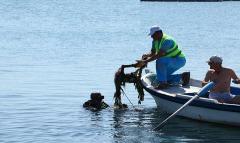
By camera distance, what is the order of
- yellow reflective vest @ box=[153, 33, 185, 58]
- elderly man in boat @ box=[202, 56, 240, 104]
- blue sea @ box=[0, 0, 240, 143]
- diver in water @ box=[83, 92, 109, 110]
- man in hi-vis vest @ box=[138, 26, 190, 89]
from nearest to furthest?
elderly man in boat @ box=[202, 56, 240, 104] → blue sea @ box=[0, 0, 240, 143] → man in hi-vis vest @ box=[138, 26, 190, 89] → yellow reflective vest @ box=[153, 33, 185, 58] → diver in water @ box=[83, 92, 109, 110]

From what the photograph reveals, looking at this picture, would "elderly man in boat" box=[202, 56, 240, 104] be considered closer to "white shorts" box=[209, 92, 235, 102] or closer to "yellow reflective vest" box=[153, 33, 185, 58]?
"white shorts" box=[209, 92, 235, 102]

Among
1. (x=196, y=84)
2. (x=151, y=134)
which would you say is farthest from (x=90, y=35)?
(x=151, y=134)

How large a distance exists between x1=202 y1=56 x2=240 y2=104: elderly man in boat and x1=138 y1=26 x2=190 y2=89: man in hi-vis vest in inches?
84.7

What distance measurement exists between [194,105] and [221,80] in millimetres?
1014

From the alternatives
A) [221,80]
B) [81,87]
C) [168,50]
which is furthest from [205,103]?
[81,87]

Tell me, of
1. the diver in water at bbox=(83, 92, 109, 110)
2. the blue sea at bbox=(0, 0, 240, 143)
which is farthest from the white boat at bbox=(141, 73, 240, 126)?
the diver in water at bbox=(83, 92, 109, 110)

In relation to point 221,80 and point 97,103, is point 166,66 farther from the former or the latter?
point 221,80

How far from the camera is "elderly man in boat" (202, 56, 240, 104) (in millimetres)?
17938

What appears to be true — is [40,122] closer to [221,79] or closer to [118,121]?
[118,121]

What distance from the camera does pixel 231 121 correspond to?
18109mm

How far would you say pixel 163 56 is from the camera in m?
20.2

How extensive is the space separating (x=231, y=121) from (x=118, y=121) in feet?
9.79

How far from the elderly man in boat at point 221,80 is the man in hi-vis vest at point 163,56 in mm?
2152

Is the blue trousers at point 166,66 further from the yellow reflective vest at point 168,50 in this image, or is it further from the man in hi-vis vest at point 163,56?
the yellow reflective vest at point 168,50
